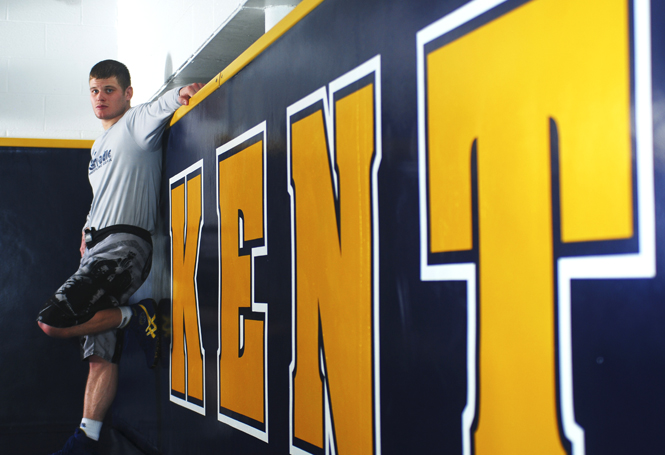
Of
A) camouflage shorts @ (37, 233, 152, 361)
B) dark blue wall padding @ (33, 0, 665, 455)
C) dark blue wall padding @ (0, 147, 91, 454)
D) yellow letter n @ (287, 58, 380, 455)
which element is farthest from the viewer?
dark blue wall padding @ (0, 147, 91, 454)

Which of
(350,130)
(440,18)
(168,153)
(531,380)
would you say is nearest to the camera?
(531,380)

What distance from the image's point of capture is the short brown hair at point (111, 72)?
221cm

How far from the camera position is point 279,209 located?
4.05 ft

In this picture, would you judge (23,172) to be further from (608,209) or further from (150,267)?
(608,209)

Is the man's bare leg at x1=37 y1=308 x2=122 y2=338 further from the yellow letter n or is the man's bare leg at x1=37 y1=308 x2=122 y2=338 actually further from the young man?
the yellow letter n

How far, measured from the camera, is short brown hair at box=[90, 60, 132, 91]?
2.21 metres

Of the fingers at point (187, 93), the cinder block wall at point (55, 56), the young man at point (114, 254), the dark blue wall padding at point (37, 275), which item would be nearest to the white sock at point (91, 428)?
the young man at point (114, 254)

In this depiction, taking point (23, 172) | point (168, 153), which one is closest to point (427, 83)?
point (168, 153)

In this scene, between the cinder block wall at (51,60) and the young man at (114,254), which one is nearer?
the young man at (114,254)

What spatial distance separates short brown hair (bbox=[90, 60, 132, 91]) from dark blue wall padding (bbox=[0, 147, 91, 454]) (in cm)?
47

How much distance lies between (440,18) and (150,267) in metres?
1.63

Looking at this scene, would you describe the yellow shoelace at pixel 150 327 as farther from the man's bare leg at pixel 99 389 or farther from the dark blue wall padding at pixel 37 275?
the dark blue wall padding at pixel 37 275

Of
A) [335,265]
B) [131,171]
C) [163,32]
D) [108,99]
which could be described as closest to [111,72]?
[108,99]

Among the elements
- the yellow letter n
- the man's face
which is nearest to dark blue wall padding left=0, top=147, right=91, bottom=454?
the man's face
